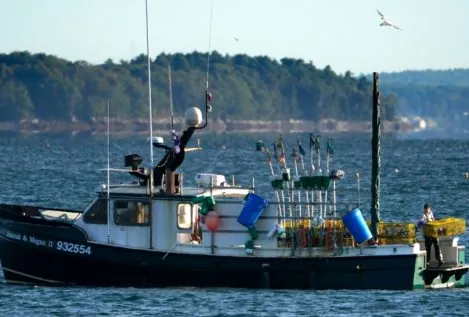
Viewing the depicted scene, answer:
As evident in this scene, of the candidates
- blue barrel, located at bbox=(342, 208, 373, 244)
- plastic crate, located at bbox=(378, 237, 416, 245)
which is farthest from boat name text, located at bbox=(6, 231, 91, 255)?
plastic crate, located at bbox=(378, 237, 416, 245)

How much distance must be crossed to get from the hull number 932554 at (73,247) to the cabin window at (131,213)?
957 millimetres

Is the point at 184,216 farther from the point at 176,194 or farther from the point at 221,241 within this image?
the point at 221,241

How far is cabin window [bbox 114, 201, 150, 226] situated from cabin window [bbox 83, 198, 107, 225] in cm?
31

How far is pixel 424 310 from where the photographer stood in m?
35.7

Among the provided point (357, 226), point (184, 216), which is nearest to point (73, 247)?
point (184, 216)

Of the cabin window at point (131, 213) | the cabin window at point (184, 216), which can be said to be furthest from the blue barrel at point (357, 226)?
the cabin window at point (131, 213)

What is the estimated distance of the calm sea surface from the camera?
35.8 metres

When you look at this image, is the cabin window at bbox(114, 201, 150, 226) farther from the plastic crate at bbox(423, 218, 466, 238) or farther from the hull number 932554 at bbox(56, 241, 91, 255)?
the plastic crate at bbox(423, 218, 466, 238)

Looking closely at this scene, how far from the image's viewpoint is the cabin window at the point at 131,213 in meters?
38.9

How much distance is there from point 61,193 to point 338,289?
118 feet

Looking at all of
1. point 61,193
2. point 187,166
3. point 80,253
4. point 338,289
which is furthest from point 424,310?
point 187,166

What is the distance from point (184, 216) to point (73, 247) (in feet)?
9.11

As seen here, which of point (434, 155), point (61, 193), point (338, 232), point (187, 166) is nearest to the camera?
point (338, 232)

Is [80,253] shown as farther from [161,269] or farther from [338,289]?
[338,289]
